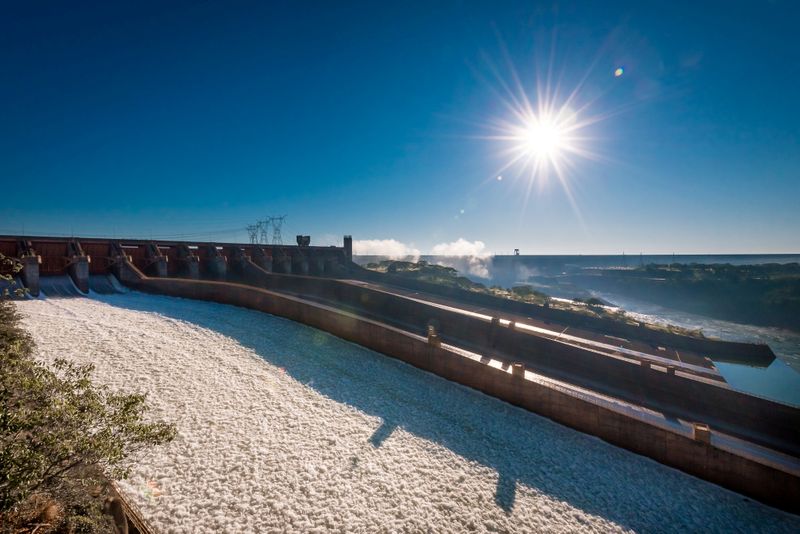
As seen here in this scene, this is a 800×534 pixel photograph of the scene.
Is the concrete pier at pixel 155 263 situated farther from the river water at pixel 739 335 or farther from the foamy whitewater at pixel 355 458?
the river water at pixel 739 335

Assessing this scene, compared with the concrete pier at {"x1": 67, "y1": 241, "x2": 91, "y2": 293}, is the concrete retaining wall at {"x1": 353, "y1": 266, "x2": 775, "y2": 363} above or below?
below

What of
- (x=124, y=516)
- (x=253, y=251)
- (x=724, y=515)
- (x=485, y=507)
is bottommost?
(x=724, y=515)

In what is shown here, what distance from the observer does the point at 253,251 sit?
40.0m

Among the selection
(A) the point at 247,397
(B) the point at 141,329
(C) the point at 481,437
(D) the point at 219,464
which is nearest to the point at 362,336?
(A) the point at 247,397

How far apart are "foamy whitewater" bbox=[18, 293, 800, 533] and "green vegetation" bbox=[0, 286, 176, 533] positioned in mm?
1897

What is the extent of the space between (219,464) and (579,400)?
1131 centimetres

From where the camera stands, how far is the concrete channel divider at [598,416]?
8898 mm

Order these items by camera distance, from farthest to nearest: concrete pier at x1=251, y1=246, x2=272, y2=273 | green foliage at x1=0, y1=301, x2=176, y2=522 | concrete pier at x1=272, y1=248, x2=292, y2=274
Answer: concrete pier at x1=272, y1=248, x2=292, y2=274
concrete pier at x1=251, y1=246, x2=272, y2=273
green foliage at x1=0, y1=301, x2=176, y2=522

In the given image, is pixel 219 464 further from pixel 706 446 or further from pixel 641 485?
pixel 706 446

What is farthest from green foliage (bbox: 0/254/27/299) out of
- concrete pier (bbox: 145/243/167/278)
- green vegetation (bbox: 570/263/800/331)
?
green vegetation (bbox: 570/263/800/331)

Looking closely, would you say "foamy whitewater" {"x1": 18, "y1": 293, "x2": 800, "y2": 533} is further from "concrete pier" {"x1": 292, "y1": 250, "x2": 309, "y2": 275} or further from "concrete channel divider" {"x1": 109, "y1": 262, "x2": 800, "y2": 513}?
"concrete pier" {"x1": 292, "y1": 250, "x2": 309, "y2": 275}

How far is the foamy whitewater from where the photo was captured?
690cm

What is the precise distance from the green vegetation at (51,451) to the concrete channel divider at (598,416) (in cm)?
1063

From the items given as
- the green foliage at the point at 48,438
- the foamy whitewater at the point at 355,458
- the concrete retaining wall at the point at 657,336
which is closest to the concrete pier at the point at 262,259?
the foamy whitewater at the point at 355,458
